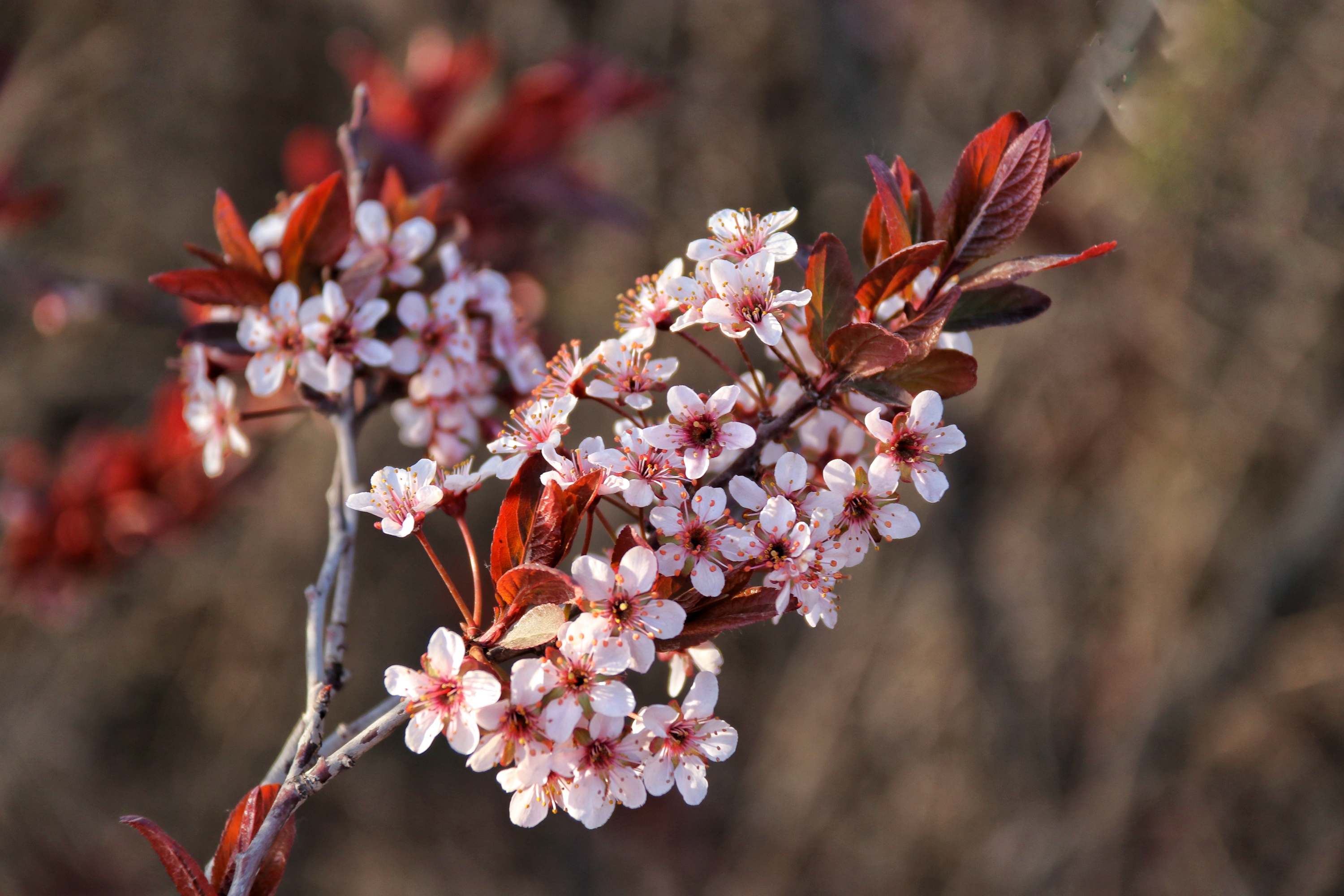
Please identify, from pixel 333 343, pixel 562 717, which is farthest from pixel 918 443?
pixel 333 343

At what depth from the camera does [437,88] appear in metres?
1.73

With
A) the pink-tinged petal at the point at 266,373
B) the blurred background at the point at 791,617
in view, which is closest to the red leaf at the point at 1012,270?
the pink-tinged petal at the point at 266,373

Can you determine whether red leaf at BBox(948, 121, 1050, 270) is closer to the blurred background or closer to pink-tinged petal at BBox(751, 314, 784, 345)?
pink-tinged petal at BBox(751, 314, 784, 345)

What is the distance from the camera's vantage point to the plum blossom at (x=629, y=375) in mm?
711

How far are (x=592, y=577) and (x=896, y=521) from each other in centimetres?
25

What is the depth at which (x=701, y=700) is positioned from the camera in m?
0.66

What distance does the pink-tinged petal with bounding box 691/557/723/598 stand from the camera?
0.61 metres

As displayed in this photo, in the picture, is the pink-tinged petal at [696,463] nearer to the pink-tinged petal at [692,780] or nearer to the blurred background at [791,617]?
the pink-tinged petal at [692,780]

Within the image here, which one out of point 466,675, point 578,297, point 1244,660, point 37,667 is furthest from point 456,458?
point 37,667

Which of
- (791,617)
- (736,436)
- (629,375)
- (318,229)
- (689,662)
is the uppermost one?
(791,617)

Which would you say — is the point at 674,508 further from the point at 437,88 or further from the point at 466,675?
the point at 437,88

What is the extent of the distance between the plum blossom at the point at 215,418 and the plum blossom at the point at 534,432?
1.41ft

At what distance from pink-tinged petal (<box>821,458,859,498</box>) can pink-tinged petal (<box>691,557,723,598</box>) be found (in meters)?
0.12

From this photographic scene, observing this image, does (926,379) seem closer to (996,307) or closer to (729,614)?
(996,307)
